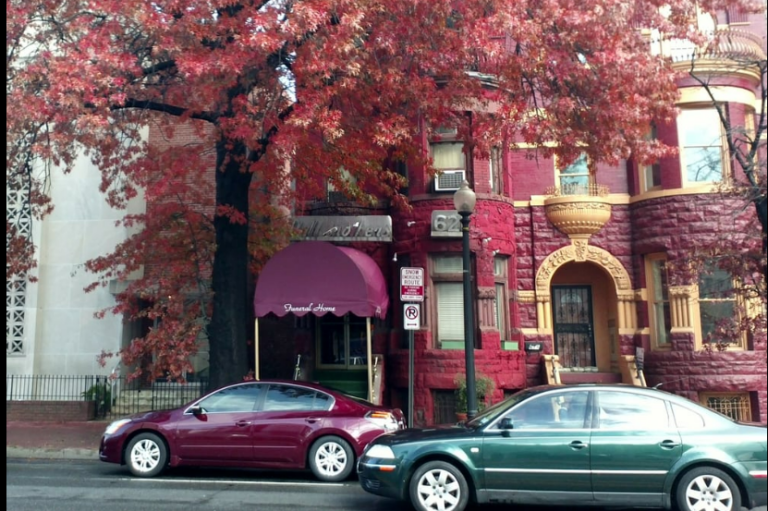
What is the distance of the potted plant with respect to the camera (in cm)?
1592

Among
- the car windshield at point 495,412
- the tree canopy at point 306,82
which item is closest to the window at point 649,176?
the tree canopy at point 306,82

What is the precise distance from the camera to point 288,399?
10.9 meters

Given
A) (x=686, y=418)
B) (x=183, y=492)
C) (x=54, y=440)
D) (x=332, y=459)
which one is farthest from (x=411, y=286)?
(x=54, y=440)

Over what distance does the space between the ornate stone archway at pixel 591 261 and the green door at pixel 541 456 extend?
10.1m

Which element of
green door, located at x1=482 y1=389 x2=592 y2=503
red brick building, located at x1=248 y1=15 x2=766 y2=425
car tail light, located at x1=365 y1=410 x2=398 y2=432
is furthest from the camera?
red brick building, located at x1=248 y1=15 x2=766 y2=425

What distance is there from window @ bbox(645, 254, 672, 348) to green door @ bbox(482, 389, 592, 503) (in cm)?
1034

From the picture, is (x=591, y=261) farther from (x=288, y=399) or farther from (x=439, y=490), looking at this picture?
(x=439, y=490)

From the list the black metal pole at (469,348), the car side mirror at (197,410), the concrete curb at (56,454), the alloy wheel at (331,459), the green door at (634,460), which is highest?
the black metal pole at (469,348)

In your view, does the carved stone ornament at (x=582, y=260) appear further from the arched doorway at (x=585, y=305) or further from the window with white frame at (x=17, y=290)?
the window with white frame at (x=17, y=290)

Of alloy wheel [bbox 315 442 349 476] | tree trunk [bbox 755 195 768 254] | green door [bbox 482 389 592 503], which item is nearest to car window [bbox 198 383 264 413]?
alloy wheel [bbox 315 442 349 476]

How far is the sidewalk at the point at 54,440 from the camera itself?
43.3ft

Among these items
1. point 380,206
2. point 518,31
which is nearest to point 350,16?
point 518,31

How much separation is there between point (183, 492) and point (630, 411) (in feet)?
19.0

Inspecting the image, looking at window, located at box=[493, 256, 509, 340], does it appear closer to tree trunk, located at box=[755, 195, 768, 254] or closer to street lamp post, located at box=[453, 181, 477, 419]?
street lamp post, located at box=[453, 181, 477, 419]
